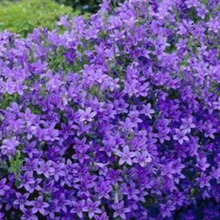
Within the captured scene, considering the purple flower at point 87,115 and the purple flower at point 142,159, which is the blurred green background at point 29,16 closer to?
the purple flower at point 87,115

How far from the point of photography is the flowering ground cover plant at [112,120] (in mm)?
2885

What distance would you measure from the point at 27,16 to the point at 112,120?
2.42 m

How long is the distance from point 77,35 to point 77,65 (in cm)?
19

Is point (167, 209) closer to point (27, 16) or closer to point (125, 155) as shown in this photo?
point (125, 155)

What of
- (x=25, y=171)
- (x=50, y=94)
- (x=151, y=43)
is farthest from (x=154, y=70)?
(x=25, y=171)

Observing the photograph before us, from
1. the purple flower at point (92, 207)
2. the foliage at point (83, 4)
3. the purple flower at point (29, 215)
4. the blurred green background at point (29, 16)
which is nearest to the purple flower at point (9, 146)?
the purple flower at point (29, 215)

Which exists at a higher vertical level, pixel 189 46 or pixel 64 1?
pixel 189 46

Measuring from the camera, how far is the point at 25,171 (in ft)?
9.27

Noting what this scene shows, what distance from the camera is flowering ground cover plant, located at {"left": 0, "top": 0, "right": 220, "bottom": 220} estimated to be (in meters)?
2.88

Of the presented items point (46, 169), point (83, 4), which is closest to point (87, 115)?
point (46, 169)

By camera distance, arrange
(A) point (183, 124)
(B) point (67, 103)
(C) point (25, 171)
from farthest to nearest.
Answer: (A) point (183, 124) < (B) point (67, 103) < (C) point (25, 171)

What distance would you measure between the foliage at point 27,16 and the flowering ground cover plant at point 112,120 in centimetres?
164

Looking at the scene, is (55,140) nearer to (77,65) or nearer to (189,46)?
(77,65)

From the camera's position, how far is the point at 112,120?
3.11m
